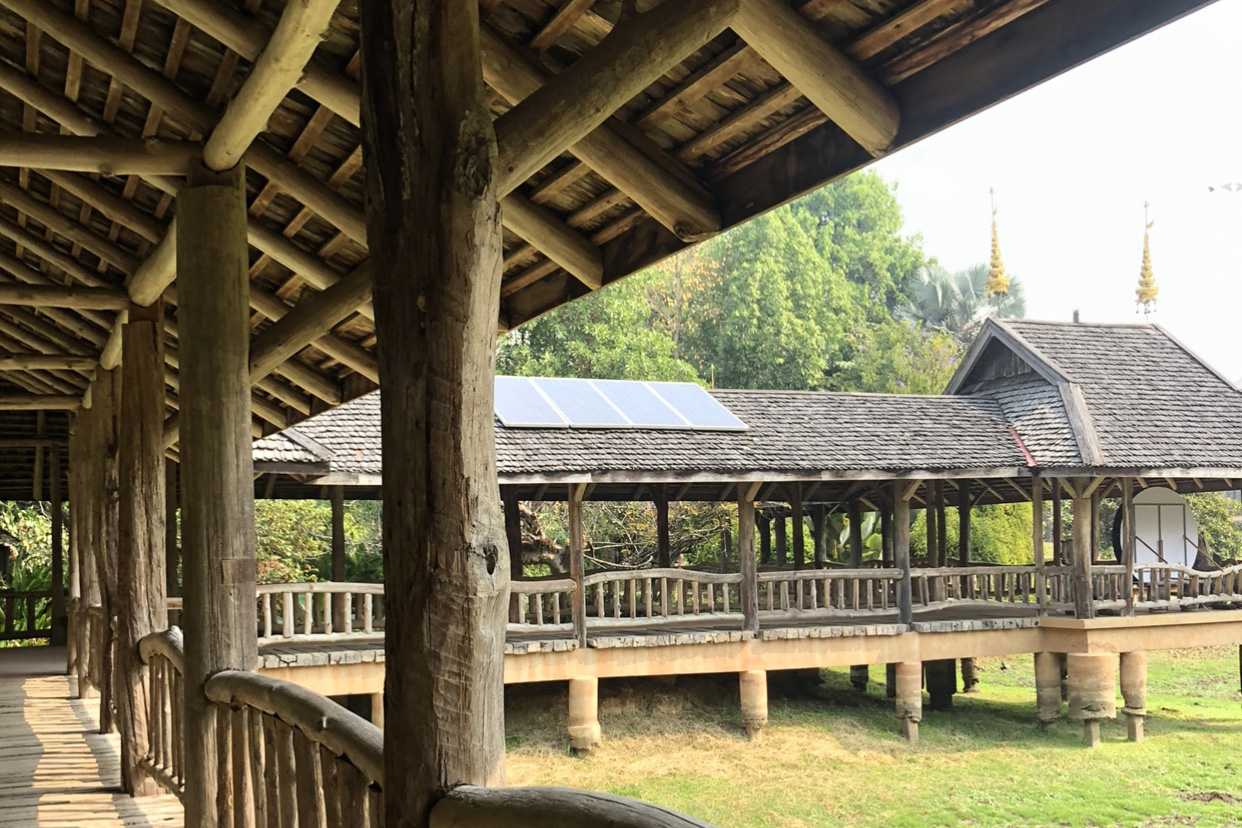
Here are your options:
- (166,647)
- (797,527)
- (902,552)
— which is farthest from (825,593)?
(166,647)

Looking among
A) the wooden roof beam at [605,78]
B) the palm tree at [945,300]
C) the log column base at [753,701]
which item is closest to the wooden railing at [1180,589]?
the log column base at [753,701]

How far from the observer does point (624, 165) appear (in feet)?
12.1

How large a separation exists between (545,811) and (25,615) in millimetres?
19476

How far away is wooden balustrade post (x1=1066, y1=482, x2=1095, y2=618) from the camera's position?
16.3 metres

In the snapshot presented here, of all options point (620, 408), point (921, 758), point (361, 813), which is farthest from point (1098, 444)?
point (361, 813)

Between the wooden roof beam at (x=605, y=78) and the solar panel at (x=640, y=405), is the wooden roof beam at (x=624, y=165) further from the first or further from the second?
the solar panel at (x=640, y=405)

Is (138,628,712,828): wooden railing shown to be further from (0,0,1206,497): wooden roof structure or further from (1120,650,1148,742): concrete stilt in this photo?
(1120,650,1148,742): concrete stilt

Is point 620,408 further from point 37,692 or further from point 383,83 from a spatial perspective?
point 383,83

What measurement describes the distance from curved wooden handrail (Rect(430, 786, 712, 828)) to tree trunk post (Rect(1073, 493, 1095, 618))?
15.5m

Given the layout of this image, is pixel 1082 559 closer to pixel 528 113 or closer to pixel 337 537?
pixel 337 537

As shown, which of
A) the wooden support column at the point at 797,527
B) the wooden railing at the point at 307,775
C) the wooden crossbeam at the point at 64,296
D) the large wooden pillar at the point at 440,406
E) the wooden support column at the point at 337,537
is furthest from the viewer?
the wooden support column at the point at 797,527

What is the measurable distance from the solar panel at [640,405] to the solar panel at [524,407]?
1019 millimetres

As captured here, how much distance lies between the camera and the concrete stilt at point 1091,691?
15.8 metres

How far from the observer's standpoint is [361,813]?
278 cm
